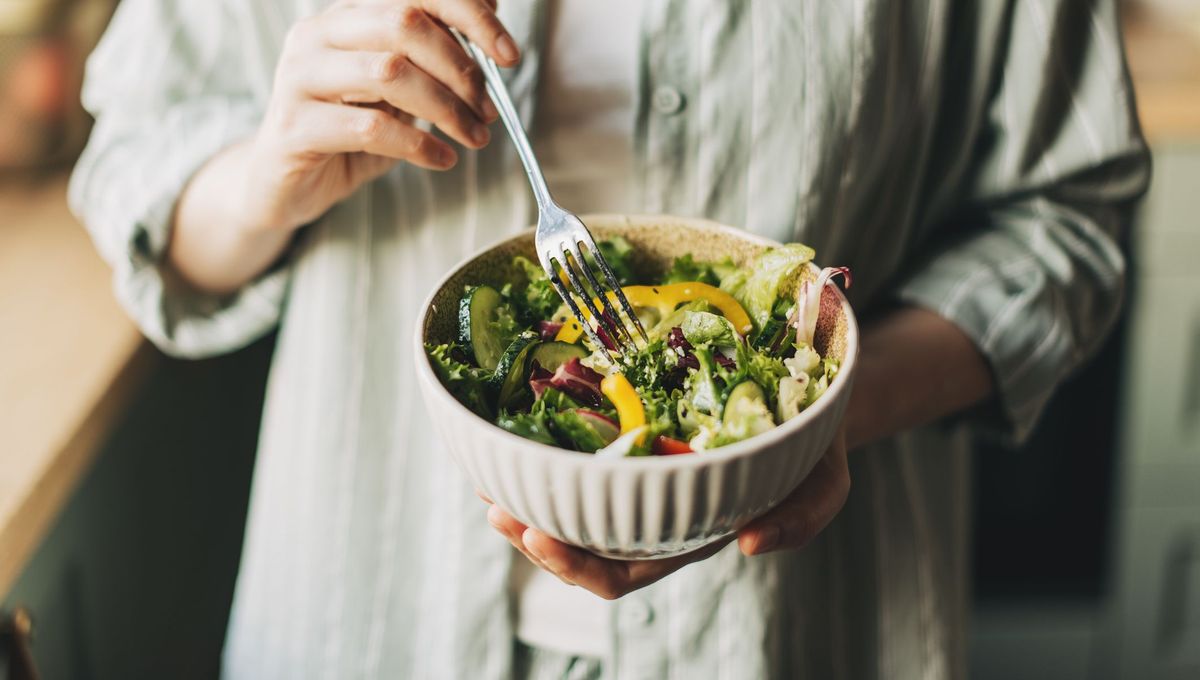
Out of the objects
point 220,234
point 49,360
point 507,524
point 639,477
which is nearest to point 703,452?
point 639,477

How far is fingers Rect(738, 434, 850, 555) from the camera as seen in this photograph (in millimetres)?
562

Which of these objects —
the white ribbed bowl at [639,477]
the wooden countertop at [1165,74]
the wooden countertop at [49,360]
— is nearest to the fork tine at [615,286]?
the white ribbed bowl at [639,477]

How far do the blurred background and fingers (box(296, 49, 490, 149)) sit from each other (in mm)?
464

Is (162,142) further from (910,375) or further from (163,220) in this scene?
(910,375)

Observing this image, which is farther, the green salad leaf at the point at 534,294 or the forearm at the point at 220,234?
the forearm at the point at 220,234

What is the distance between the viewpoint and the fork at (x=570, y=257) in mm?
582

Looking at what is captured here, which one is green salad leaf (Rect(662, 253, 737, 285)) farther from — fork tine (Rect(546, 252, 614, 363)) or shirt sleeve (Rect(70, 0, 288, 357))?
shirt sleeve (Rect(70, 0, 288, 357))

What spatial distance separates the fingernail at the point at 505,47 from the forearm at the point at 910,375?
1.16 feet

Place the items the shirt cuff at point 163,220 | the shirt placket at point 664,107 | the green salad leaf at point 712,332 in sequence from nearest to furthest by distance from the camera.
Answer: the green salad leaf at point 712,332 → the shirt placket at point 664,107 → the shirt cuff at point 163,220

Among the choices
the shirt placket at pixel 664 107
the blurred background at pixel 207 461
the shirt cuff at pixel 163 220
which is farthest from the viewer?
the blurred background at pixel 207 461

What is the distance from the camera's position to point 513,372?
0.56 meters

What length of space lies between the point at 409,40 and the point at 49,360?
66 cm

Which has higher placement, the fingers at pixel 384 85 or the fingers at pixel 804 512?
the fingers at pixel 384 85

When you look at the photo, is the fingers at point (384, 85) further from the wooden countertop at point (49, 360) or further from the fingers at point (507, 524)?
the wooden countertop at point (49, 360)
